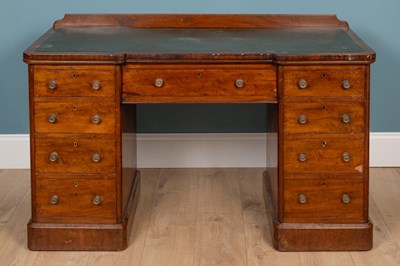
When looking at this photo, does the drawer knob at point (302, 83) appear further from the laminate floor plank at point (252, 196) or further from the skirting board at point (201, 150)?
the skirting board at point (201, 150)

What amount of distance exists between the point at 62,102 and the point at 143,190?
2.74ft

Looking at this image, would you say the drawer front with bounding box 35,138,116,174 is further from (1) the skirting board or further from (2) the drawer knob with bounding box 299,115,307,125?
(1) the skirting board

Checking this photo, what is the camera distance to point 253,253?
3125 millimetres

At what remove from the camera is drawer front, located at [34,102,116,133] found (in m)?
3.05

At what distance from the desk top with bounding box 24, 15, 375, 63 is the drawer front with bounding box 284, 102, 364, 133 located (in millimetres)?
148

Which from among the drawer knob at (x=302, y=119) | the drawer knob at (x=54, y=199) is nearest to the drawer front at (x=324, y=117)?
the drawer knob at (x=302, y=119)

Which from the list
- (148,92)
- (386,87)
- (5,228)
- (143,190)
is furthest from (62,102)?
(386,87)

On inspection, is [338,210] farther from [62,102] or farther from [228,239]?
[62,102]

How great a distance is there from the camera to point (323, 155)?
3.09 m

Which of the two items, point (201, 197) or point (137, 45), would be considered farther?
point (201, 197)

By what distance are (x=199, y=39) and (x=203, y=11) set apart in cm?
49

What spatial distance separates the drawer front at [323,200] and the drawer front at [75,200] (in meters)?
0.56

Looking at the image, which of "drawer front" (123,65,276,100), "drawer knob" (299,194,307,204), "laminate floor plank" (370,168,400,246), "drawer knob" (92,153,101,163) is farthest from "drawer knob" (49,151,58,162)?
"laminate floor plank" (370,168,400,246)

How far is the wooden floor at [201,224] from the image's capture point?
3.08 m
